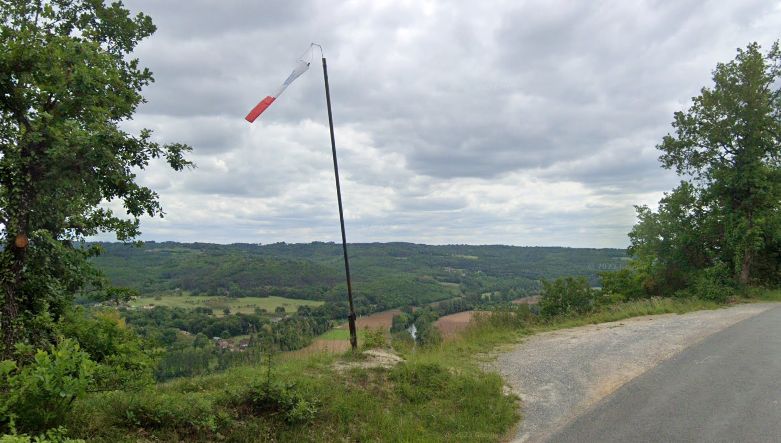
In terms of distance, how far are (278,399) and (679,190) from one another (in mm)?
23461

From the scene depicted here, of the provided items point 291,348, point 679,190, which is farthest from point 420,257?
point 291,348

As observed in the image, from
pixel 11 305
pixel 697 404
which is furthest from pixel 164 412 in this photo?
pixel 697 404

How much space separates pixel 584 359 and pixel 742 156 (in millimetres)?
16910

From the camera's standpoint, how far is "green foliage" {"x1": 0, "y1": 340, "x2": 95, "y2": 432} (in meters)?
3.84

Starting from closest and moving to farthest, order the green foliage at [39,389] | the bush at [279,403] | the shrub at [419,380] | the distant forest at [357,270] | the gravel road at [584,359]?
the green foliage at [39,389] → the bush at [279,403] → the gravel road at [584,359] → the shrub at [419,380] → the distant forest at [357,270]

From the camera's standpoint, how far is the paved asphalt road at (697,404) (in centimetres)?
582

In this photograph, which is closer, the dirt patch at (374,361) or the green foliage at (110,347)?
the green foliage at (110,347)

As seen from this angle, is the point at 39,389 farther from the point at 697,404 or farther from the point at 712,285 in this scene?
the point at 712,285

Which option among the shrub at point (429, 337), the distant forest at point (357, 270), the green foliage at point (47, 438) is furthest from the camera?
the distant forest at point (357, 270)

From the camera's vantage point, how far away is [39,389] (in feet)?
12.8

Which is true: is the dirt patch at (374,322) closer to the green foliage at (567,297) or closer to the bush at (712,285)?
the green foliage at (567,297)

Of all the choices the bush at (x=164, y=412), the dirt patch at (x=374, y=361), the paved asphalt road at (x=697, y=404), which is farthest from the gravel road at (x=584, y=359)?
the bush at (x=164, y=412)

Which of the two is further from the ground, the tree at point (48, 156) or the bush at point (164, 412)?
the tree at point (48, 156)

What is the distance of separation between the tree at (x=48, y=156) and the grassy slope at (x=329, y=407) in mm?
2199
